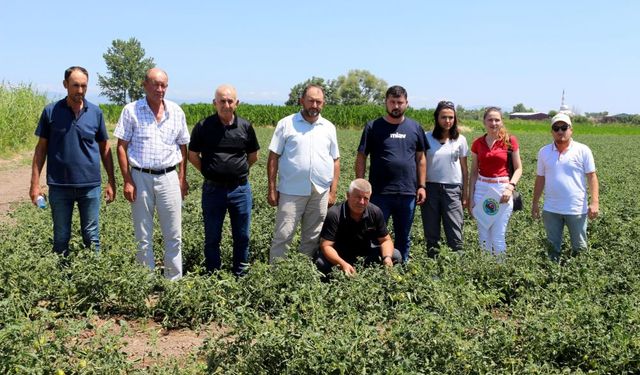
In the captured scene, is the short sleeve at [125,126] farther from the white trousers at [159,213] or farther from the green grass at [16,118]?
the green grass at [16,118]

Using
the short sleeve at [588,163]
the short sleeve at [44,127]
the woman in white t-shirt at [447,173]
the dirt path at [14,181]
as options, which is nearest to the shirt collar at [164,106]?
the short sleeve at [44,127]

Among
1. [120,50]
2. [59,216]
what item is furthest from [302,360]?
[120,50]

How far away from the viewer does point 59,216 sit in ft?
18.0

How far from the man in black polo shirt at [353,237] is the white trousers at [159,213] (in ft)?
4.66

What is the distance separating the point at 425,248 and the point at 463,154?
1200 millimetres

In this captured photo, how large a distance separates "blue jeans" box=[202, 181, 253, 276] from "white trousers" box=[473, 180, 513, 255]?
7.96ft

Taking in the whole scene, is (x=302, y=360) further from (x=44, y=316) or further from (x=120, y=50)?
(x=120, y=50)

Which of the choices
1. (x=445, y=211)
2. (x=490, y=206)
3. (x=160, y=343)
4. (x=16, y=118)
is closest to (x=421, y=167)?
(x=445, y=211)

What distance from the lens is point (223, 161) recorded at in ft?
18.4

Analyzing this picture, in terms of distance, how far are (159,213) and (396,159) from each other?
7.80 feet

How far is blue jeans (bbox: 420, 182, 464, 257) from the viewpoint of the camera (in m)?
6.16

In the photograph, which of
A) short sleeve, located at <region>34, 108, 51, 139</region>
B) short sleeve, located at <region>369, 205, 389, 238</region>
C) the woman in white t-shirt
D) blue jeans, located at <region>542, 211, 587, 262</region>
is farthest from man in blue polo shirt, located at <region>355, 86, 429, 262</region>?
short sleeve, located at <region>34, 108, 51, 139</region>

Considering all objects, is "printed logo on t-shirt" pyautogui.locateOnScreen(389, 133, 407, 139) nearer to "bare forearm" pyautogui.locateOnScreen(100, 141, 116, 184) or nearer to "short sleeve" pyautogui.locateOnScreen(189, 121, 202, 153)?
"short sleeve" pyautogui.locateOnScreen(189, 121, 202, 153)

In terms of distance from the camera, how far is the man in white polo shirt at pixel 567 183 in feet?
19.4
